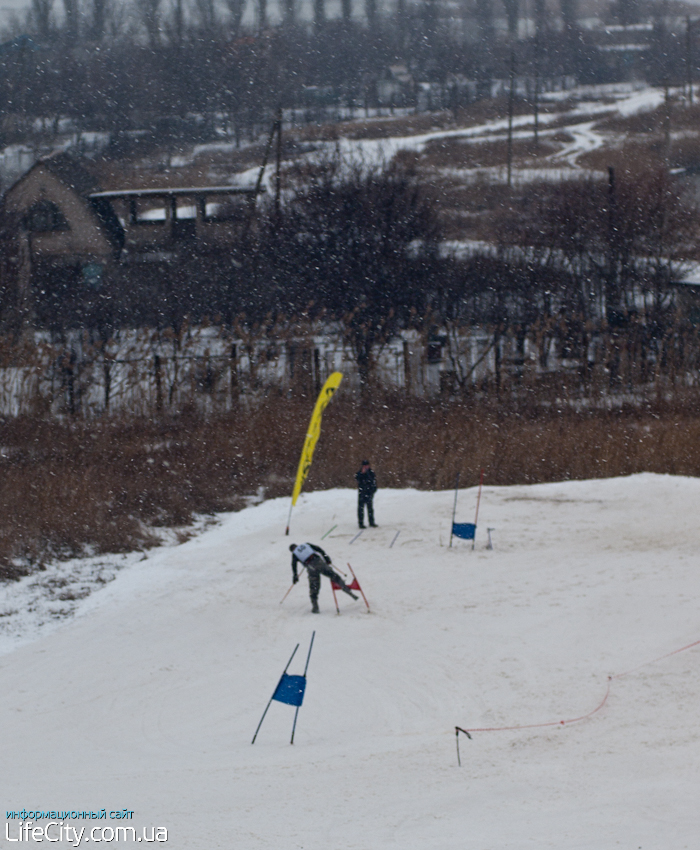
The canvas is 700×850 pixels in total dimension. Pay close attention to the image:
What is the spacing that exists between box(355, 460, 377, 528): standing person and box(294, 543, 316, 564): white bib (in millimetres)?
3174

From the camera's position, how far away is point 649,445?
19.9 meters

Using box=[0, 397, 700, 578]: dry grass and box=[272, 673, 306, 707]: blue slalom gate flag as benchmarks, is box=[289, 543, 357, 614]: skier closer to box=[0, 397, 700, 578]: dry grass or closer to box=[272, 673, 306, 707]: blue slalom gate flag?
box=[272, 673, 306, 707]: blue slalom gate flag

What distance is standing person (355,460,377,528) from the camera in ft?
50.4

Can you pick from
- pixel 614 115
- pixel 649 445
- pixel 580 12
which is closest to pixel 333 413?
pixel 649 445

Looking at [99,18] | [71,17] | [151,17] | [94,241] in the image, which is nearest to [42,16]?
[71,17]

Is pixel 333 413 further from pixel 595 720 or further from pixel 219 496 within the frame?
pixel 595 720

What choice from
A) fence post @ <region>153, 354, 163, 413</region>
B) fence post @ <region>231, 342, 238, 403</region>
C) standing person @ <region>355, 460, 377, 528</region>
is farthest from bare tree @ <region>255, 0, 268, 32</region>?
standing person @ <region>355, 460, 377, 528</region>

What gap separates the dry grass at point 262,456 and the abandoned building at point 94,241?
538 inches

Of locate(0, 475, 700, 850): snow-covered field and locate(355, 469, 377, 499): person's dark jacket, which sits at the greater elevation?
locate(355, 469, 377, 499): person's dark jacket

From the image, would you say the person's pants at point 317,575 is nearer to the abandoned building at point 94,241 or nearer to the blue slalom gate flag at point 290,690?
the blue slalom gate flag at point 290,690

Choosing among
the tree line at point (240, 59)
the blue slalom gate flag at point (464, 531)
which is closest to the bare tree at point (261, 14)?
the tree line at point (240, 59)

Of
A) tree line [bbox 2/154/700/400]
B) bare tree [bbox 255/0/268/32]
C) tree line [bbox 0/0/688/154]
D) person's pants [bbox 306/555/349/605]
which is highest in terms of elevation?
bare tree [bbox 255/0/268/32]

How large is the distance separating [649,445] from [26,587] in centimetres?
1252

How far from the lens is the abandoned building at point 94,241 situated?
3444cm
